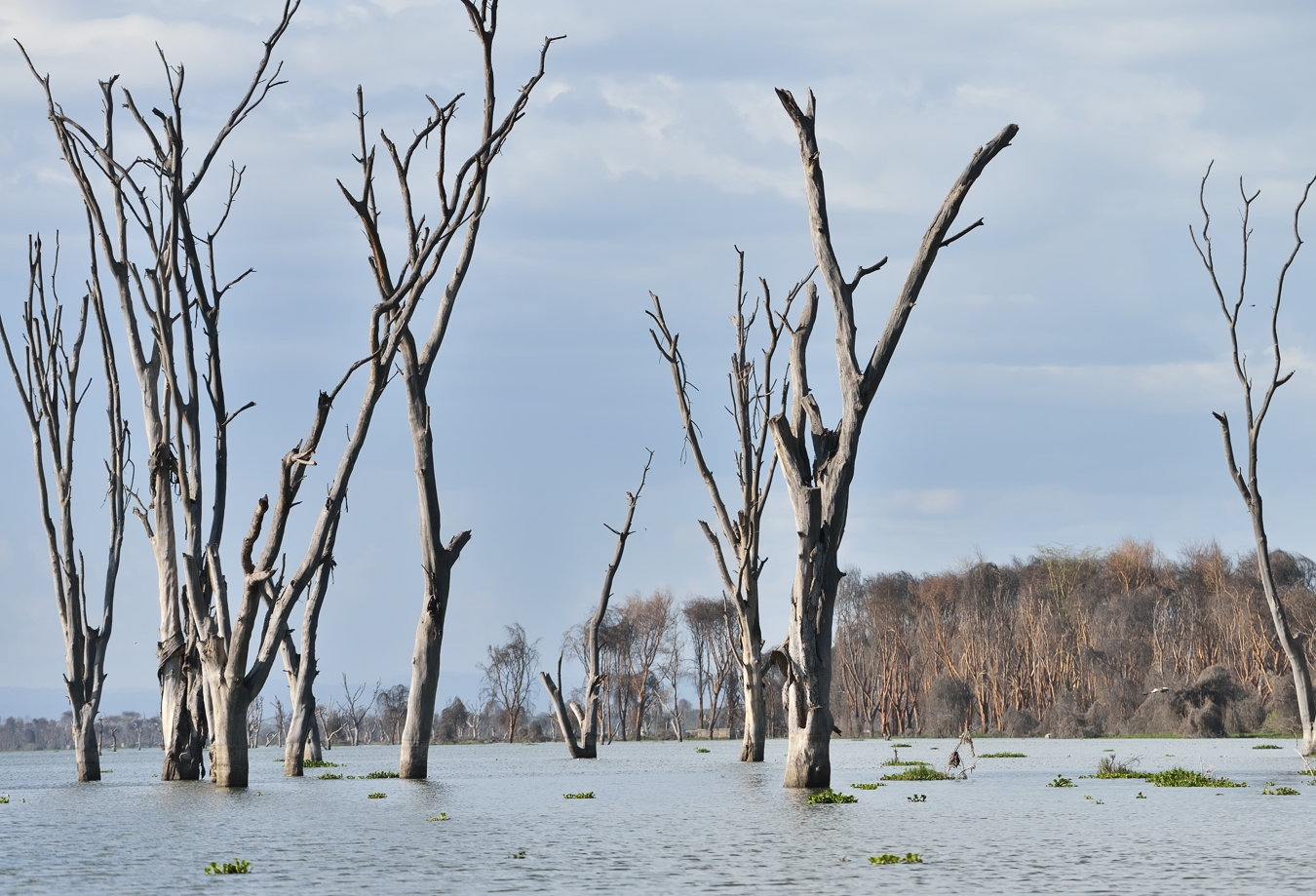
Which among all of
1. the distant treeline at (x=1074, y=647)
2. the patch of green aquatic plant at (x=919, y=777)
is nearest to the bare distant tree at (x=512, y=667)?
the distant treeline at (x=1074, y=647)

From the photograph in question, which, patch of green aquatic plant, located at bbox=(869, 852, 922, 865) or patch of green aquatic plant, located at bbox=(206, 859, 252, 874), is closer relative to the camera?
patch of green aquatic plant, located at bbox=(206, 859, 252, 874)

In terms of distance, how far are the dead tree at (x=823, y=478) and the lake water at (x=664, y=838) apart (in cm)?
121

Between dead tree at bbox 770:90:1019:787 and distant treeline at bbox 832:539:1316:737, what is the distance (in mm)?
48206

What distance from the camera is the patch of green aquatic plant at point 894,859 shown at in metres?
11.8

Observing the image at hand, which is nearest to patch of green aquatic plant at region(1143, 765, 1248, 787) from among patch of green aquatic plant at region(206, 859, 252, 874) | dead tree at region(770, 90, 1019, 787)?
dead tree at region(770, 90, 1019, 787)

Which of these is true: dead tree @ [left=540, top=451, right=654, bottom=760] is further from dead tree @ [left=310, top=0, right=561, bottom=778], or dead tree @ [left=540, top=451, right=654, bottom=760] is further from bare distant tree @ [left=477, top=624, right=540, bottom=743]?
bare distant tree @ [left=477, top=624, right=540, bottom=743]

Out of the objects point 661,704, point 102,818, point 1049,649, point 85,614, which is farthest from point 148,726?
point 102,818

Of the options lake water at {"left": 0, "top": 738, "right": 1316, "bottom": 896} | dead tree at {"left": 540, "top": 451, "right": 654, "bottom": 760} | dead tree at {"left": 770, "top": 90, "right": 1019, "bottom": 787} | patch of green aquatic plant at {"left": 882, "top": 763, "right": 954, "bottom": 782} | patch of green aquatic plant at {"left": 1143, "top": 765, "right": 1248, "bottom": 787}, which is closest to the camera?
lake water at {"left": 0, "top": 738, "right": 1316, "bottom": 896}

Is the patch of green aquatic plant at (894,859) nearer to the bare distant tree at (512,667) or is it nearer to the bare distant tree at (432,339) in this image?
the bare distant tree at (432,339)

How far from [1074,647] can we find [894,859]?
72423mm

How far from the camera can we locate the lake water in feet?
35.1

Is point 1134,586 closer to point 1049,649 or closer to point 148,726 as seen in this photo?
point 1049,649

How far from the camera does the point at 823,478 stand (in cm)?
2089

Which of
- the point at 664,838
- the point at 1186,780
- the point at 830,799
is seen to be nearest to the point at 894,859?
the point at 664,838
